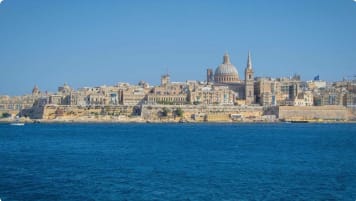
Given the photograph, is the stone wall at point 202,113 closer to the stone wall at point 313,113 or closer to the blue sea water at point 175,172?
the stone wall at point 313,113

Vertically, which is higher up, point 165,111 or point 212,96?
point 212,96

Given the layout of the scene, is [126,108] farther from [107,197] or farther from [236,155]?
[107,197]

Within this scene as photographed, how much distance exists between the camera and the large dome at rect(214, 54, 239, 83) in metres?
69.4

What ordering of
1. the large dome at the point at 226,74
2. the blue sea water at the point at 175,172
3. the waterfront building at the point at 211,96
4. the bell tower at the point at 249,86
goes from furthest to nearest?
the large dome at the point at 226,74 < the bell tower at the point at 249,86 < the waterfront building at the point at 211,96 < the blue sea water at the point at 175,172

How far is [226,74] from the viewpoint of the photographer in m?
69.6

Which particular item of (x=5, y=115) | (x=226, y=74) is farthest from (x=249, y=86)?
(x=5, y=115)

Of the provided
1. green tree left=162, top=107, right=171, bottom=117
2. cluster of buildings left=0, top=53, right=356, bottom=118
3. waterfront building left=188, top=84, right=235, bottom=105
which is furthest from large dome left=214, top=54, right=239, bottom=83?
green tree left=162, top=107, right=171, bottom=117

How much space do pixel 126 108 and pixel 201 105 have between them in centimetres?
604

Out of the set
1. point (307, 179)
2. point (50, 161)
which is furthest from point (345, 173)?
point (50, 161)

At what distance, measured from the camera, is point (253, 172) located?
16719mm

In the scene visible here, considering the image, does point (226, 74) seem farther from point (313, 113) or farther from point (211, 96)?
point (313, 113)

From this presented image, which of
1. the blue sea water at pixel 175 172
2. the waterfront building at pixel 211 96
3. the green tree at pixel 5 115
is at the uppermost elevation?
the waterfront building at pixel 211 96

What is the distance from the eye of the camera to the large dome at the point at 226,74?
69.4 meters

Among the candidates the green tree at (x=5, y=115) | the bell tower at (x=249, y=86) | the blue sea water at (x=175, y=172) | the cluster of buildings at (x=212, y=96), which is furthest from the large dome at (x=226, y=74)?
the blue sea water at (x=175, y=172)
